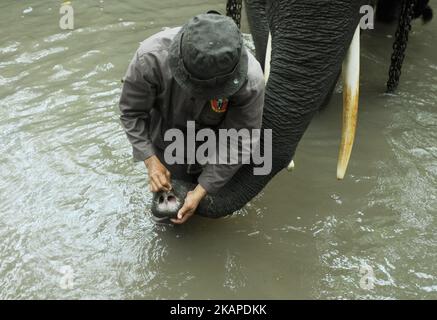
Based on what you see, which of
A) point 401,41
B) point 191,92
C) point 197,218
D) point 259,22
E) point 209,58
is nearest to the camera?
Result: point 209,58

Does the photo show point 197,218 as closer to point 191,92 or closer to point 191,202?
point 191,202

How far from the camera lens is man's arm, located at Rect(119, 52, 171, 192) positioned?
2.16m

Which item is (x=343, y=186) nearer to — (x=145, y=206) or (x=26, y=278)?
(x=145, y=206)

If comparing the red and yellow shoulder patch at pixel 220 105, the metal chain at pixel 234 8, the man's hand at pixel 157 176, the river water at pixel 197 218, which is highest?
the red and yellow shoulder patch at pixel 220 105

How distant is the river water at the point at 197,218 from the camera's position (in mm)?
2414

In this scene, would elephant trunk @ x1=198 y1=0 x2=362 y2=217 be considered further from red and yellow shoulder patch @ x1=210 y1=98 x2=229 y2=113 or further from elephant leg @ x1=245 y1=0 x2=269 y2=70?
elephant leg @ x1=245 y1=0 x2=269 y2=70

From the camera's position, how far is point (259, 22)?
10.5ft

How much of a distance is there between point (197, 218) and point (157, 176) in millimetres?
528

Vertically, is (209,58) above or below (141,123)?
above

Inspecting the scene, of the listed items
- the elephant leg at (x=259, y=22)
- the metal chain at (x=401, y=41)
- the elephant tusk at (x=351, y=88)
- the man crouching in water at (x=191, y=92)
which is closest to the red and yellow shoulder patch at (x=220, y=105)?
the man crouching in water at (x=191, y=92)

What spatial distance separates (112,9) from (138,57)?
3.16 metres

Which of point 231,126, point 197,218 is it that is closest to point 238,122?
point 231,126

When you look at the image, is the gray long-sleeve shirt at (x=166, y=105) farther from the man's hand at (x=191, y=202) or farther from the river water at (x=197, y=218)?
the river water at (x=197, y=218)

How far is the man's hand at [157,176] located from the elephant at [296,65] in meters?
0.04
